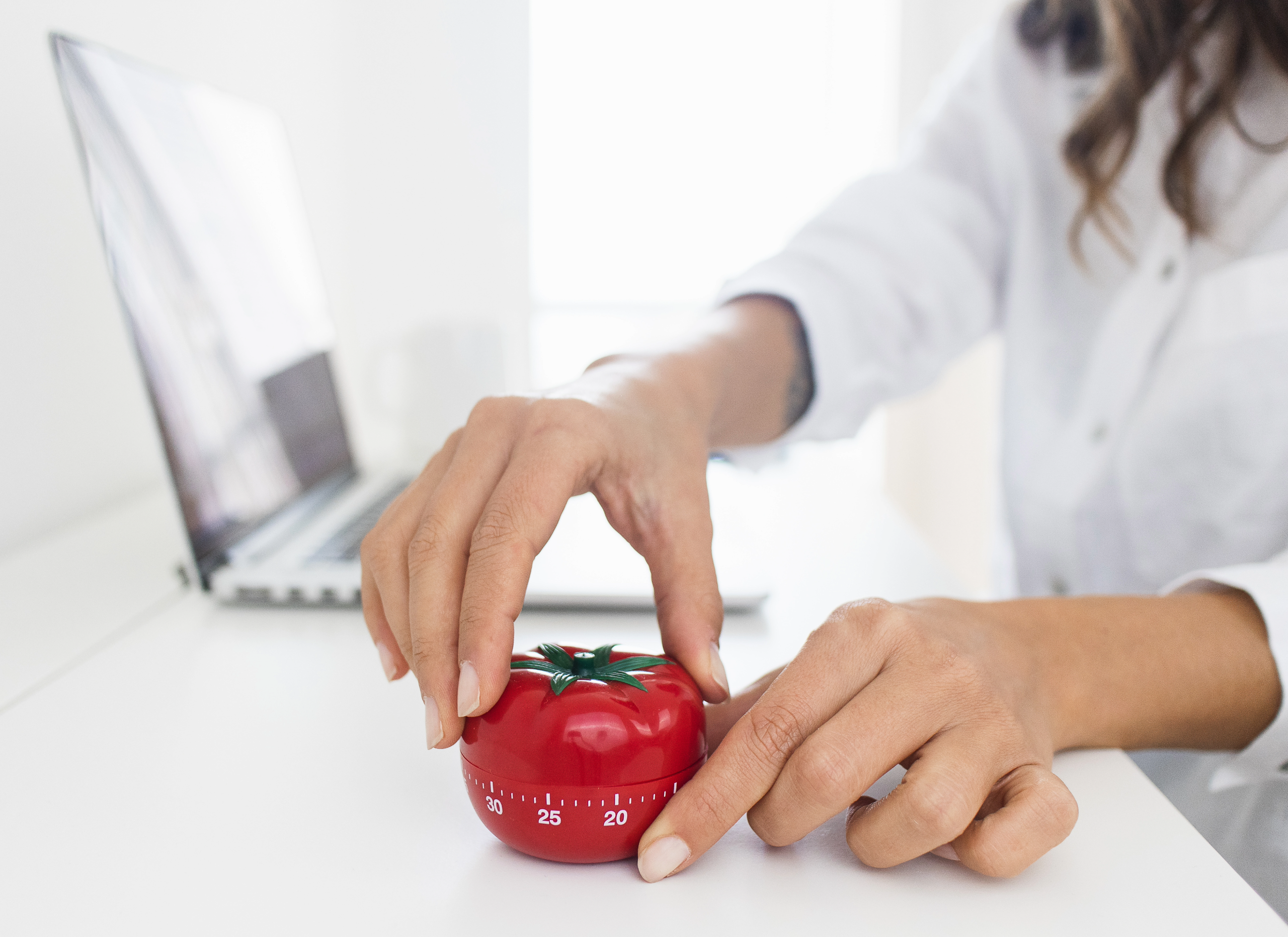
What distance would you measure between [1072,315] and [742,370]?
463 mm

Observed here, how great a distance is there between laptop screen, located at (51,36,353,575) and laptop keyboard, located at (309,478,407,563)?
7 centimetres

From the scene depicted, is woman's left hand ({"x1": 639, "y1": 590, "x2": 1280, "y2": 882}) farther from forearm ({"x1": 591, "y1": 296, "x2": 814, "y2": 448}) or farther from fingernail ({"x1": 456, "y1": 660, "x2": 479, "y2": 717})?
forearm ({"x1": 591, "y1": 296, "x2": 814, "y2": 448})

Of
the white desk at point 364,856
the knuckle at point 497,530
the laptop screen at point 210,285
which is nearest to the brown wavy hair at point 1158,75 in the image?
the white desk at point 364,856

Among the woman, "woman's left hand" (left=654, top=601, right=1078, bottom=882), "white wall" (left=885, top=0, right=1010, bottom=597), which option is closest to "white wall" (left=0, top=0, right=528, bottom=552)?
the woman

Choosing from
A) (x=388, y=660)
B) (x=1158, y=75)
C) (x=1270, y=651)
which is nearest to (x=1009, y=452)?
(x=1158, y=75)

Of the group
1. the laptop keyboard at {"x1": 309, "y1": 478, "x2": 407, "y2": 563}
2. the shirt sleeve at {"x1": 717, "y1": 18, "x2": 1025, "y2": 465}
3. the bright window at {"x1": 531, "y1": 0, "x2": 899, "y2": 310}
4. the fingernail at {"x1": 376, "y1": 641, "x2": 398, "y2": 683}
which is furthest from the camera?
the bright window at {"x1": 531, "y1": 0, "x2": 899, "y2": 310}

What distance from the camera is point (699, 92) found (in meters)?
A: 2.36

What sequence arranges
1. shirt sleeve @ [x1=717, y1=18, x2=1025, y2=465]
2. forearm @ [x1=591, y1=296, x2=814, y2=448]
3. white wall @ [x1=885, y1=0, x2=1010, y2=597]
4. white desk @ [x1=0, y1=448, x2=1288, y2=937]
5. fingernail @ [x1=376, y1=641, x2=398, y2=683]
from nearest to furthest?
1. white desk @ [x1=0, y1=448, x2=1288, y2=937]
2. fingernail @ [x1=376, y1=641, x2=398, y2=683]
3. forearm @ [x1=591, y1=296, x2=814, y2=448]
4. shirt sleeve @ [x1=717, y1=18, x2=1025, y2=465]
5. white wall @ [x1=885, y1=0, x2=1010, y2=597]

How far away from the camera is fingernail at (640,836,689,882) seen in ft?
1.17

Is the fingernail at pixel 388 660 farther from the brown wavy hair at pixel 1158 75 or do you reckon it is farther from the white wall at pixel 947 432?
the white wall at pixel 947 432

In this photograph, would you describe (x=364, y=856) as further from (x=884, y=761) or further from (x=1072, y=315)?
(x=1072, y=315)

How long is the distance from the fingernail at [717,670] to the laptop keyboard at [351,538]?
35 cm

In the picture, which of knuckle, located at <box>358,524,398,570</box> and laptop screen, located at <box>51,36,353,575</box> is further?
laptop screen, located at <box>51,36,353,575</box>

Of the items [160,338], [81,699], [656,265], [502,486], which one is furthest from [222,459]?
[656,265]
